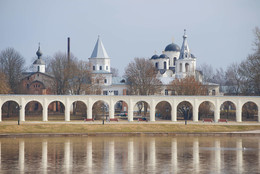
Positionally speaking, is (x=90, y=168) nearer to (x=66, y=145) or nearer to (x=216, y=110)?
(x=66, y=145)

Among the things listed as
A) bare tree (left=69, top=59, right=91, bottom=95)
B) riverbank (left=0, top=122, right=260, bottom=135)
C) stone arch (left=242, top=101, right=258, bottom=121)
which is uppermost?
bare tree (left=69, top=59, right=91, bottom=95)

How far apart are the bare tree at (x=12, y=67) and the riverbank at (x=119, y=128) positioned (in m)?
25.8

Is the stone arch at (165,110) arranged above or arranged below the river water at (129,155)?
above

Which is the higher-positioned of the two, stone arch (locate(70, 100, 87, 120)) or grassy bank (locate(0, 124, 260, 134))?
stone arch (locate(70, 100, 87, 120))

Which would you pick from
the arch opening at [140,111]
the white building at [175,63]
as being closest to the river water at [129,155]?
the arch opening at [140,111]

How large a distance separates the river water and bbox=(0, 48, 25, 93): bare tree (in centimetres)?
3379

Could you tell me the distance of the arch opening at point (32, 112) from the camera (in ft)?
234

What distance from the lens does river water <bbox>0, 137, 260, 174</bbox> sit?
103 ft

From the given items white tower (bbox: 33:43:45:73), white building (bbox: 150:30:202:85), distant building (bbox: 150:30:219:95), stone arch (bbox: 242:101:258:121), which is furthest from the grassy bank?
white tower (bbox: 33:43:45:73)

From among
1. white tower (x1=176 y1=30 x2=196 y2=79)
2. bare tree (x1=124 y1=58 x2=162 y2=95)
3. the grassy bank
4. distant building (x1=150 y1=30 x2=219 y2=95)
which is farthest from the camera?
distant building (x1=150 y1=30 x2=219 y2=95)

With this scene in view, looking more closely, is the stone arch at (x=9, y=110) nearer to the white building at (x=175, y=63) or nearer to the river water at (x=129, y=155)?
the river water at (x=129, y=155)

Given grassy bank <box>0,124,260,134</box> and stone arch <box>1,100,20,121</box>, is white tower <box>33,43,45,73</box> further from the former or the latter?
grassy bank <box>0,124,260,134</box>

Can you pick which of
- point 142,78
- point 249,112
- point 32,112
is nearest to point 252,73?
point 249,112

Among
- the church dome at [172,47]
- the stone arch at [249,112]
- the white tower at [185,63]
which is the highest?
the church dome at [172,47]
